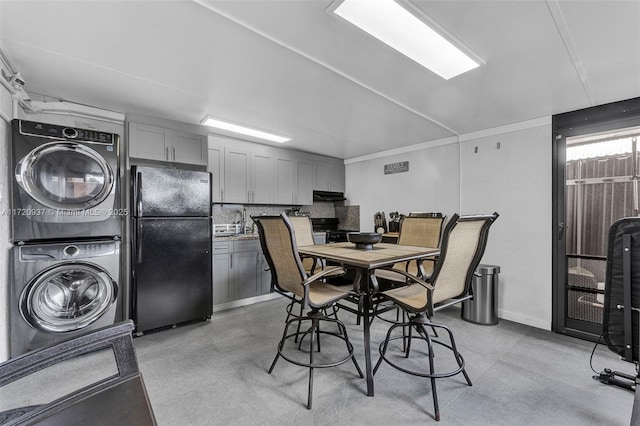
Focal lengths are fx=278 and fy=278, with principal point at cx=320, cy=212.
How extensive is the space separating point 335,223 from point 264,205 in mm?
1639

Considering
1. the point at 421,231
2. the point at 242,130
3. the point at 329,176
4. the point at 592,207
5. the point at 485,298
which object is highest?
the point at 242,130

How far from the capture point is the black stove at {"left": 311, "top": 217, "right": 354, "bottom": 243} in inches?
196

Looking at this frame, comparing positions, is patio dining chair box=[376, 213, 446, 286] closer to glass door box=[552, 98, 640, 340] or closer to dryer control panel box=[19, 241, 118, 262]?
glass door box=[552, 98, 640, 340]

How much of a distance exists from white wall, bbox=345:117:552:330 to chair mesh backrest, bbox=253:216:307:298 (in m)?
2.84

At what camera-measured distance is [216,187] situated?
386 cm

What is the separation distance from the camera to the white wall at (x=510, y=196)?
317 centimetres

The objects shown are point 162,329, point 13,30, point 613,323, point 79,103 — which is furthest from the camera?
point 162,329

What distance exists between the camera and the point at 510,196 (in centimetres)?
341

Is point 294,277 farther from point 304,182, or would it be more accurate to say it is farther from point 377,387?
point 304,182

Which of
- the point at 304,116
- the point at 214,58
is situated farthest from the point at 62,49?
the point at 304,116

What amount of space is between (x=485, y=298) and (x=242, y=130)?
11.9 ft

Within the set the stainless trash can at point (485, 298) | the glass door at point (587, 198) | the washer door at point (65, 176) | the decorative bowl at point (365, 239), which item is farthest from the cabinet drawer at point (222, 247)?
the glass door at point (587, 198)

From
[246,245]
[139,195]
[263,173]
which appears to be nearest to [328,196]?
[263,173]

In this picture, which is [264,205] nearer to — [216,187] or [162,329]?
[216,187]
